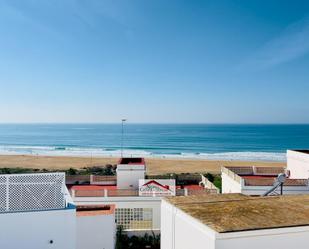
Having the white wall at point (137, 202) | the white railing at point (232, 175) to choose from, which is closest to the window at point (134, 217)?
the white wall at point (137, 202)

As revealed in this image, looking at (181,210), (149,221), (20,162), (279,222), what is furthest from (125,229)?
(20,162)

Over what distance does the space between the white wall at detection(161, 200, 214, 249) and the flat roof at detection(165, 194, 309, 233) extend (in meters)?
0.17

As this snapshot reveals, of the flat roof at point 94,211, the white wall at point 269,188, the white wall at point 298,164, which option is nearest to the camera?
the flat roof at point 94,211

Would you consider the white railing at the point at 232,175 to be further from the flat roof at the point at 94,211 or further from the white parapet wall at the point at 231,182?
the flat roof at the point at 94,211

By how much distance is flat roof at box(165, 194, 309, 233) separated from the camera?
8.74 metres

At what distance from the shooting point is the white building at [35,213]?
936 centimetres

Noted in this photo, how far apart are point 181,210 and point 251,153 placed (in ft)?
292

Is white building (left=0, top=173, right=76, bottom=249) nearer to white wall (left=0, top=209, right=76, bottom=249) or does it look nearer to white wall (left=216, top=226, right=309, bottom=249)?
white wall (left=0, top=209, right=76, bottom=249)

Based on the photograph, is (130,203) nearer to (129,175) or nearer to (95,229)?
(129,175)

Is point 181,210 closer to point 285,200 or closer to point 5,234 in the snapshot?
point 285,200

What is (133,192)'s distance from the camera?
2112cm

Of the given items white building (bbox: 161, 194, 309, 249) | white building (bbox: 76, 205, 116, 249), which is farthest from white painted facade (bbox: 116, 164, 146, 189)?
white building (bbox: 161, 194, 309, 249)

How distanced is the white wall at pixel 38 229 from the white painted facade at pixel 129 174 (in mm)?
13285

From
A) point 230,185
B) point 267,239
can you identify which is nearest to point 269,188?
point 230,185
